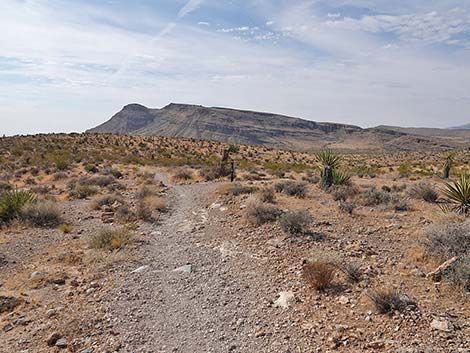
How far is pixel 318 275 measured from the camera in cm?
724

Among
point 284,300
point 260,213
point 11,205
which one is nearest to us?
point 284,300

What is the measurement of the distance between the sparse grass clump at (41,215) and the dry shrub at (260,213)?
7.01 metres

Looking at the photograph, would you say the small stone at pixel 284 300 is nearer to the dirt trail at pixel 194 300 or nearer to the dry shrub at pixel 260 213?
the dirt trail at pixel 194 300

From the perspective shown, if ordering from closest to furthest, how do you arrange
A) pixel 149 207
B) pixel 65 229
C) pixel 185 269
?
pixel 185 269 < pixel 65 229 < pixel 149 207

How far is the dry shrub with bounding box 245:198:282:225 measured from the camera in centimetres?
1173

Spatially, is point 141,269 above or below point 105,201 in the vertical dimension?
below

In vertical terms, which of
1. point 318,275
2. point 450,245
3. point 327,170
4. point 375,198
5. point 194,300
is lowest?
point 194,300

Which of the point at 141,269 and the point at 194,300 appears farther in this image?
the point at 141,269

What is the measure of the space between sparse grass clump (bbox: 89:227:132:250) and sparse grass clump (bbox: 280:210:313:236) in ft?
14.8

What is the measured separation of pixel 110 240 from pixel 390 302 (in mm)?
7790

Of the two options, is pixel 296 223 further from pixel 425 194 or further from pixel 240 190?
pixel 425 194

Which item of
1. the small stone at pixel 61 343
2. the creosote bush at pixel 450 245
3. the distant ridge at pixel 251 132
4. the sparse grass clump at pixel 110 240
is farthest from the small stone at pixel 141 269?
the distant ridge at pixel 251 132

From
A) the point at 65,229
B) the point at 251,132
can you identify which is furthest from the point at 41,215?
the point at 251,132

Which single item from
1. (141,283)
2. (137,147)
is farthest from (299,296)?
(137,147)
